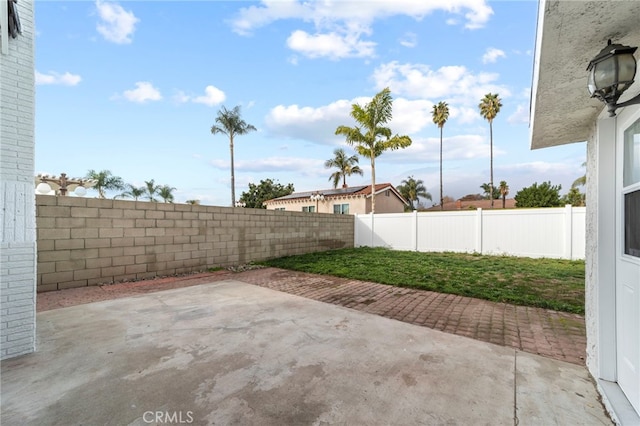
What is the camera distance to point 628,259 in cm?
184

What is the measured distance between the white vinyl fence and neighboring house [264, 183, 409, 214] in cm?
688

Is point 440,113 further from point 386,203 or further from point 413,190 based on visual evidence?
point 413,190

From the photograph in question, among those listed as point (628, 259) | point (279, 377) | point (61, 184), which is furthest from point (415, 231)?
point (61, 184)

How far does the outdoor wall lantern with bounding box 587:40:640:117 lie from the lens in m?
1.39

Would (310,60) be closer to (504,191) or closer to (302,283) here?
(302,283)

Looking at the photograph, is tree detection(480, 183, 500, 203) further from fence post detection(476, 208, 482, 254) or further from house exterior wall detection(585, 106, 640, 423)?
house exterior wall detection(585, 106, 640, 423)

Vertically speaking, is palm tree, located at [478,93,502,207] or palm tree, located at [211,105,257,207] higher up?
palm tree, located at [478,93,502,207]

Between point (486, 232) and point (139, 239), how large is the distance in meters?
11.4

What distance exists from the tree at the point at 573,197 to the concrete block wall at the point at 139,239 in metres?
25.7

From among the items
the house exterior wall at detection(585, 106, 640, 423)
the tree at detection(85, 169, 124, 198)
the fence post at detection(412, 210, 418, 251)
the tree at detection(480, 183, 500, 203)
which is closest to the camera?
the house exterior wall at detection(585, 106, 640, 423)

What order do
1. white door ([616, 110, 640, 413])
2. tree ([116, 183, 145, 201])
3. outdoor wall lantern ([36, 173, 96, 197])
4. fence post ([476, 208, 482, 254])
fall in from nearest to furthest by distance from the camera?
1. white door ([616, 110, 640, 413])
2. outdoor wall lantern ([36, 173, 96, 197])
3. fence post ([476, 208, 482, 254])
4. tree ([116, 183, 145, 201])

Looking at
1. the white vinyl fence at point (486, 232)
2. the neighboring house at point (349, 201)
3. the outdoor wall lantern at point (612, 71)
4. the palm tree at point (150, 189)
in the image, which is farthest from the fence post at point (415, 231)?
the palm tree at point (150, 189)

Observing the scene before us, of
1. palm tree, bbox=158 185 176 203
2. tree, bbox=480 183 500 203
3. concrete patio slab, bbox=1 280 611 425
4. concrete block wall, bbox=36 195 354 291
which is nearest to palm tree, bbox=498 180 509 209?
tree, bbox=480 183 500 203

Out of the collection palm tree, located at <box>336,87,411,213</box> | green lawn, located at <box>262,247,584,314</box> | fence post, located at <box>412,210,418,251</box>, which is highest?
palm tree, located at <box>336,87,411,213</box>
